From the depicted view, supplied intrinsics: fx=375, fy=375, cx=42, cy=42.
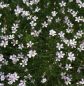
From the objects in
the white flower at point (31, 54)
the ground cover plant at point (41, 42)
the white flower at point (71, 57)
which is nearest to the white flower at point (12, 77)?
the ground cover plant at point (41, 42)

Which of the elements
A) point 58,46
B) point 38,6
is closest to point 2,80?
point 58,46

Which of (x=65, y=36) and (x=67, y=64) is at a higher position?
(x=65, y=36)

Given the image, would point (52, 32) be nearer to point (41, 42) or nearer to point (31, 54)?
point (41, 42)

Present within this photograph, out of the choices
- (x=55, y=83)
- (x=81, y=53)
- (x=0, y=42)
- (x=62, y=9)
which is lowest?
(x=55, y=83)

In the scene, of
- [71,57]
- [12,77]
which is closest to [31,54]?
[12,77]

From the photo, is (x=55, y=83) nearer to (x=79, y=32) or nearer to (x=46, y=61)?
(x=46, y=61)

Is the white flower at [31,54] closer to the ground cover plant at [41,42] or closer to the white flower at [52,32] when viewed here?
the ground cover plant at [41,42]

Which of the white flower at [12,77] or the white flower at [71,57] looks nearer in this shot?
the white flower at [12,77]

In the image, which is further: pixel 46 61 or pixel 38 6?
pixel 38 6

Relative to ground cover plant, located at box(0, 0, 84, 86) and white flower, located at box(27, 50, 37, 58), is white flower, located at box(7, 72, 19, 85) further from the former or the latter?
white flower, located at box(27, 50, 37, 58)
